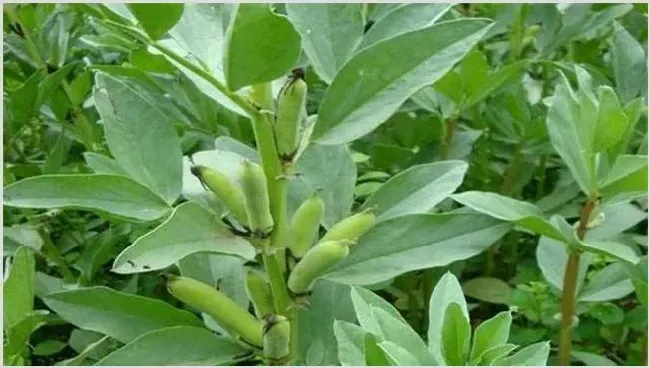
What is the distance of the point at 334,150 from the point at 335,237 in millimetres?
86

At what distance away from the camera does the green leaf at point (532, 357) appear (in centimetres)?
48

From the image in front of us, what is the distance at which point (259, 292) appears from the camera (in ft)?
1.87

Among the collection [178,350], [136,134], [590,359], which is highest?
[136,134]

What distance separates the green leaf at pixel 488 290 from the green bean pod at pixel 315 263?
0.28 m

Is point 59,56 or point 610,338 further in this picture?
point 59,56

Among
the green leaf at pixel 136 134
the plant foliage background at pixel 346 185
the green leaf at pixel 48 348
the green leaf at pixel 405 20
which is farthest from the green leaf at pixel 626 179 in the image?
the green leaf at pixel 48 348

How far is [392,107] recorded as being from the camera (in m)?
0.54

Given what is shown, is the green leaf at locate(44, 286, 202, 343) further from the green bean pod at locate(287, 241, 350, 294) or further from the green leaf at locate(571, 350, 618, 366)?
the green leaf at locate(571, 350, 618, 366)

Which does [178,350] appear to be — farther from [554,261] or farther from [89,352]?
[554,261]

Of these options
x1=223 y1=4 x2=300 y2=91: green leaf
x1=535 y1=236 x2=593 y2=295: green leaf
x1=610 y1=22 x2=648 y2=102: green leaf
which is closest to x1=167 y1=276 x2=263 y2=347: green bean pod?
x1=223 y1=4 x2=300 y2=91: green leaf

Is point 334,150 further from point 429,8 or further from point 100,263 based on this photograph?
point 100,263

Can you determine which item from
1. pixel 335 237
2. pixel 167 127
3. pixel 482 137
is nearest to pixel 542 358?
pixel 335 237

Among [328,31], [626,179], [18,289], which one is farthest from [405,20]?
[18,289]

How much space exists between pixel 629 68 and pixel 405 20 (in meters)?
0.27
